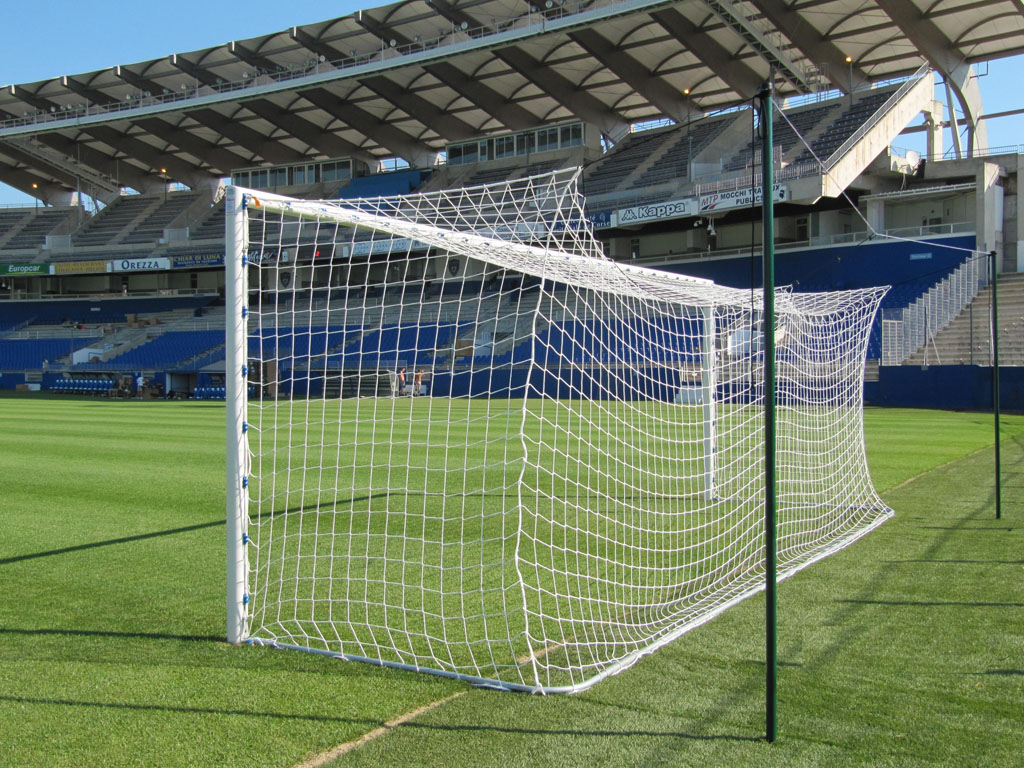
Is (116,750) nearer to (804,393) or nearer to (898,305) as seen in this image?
(804,393)

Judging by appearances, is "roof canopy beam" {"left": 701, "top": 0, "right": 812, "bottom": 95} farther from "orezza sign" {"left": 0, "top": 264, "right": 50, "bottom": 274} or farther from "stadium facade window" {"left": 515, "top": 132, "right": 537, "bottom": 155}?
"orezza sign" {"left": 0, "top": 264, "right": 50, "bottom": 274}

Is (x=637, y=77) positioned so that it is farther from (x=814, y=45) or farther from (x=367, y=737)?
(x=367, y=737)

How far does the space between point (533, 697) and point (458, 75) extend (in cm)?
3414

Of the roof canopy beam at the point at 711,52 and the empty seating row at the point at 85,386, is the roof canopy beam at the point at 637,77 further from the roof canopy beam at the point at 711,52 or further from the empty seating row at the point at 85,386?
the empty seating row at the point at 85,386

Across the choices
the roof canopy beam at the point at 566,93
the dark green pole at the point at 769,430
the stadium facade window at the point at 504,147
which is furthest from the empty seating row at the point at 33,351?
the dark green pole at the point at 769,430

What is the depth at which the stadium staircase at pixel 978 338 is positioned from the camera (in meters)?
22.2

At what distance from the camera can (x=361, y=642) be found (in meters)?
4.16

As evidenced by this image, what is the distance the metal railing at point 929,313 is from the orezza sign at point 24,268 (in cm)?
3937

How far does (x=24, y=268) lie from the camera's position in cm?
4422

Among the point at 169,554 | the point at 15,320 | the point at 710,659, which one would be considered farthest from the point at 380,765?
the point at 15,320

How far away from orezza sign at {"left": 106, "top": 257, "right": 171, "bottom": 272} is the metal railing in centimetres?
3259

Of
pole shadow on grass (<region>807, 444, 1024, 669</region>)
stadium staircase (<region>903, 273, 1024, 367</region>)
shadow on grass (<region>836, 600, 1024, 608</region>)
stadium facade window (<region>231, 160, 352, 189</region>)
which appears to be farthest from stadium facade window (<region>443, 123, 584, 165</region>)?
shadow on grass (<region>836, 600, 1024, 608</region>)

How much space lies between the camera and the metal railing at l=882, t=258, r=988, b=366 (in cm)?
2347

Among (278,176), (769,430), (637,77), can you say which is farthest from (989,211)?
(278,176)
